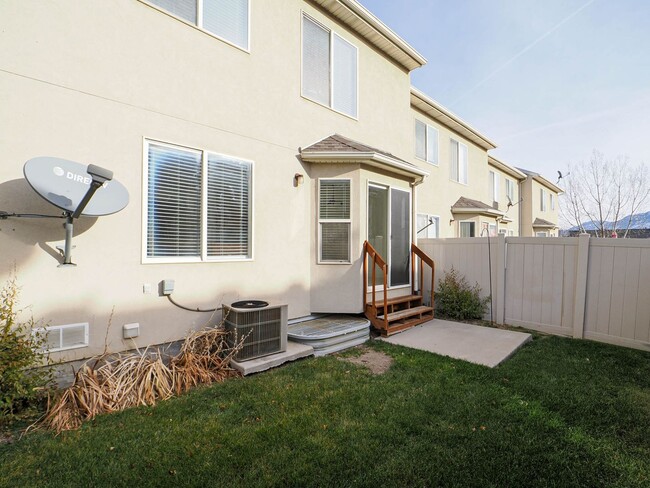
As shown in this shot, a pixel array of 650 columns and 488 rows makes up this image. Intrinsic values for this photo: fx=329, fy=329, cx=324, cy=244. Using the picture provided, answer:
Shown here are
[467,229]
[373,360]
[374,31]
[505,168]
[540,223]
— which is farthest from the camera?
[540,223]

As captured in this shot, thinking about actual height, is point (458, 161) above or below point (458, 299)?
above

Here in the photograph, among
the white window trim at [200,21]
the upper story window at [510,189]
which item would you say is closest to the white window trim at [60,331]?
the white window trim at [200,21]

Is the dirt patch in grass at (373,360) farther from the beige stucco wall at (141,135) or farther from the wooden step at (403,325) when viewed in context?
the beige stucco wall at (141,135)

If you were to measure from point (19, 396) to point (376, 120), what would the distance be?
7.97 m

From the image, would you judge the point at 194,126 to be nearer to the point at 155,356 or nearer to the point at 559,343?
the point at 155,356

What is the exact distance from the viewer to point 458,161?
1326cm

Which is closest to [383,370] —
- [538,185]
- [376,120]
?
[376,120]

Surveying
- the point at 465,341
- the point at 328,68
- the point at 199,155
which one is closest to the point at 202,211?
the point at 199,155

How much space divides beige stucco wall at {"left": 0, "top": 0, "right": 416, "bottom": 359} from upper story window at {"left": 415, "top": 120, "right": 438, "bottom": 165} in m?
5.42

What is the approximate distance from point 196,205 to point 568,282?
23.1 ft

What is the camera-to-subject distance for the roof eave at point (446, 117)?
1056cm

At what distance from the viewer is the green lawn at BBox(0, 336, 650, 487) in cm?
252

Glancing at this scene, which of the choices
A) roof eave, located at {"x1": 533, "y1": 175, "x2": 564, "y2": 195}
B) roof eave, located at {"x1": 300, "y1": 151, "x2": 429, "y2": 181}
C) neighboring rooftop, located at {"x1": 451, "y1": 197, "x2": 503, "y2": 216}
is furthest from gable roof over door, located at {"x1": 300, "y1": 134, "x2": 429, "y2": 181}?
roof eave, located at {"x1": 533, "y1": 175, "x2": 564, "y2": 195}

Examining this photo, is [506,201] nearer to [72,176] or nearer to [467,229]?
[467,229]
